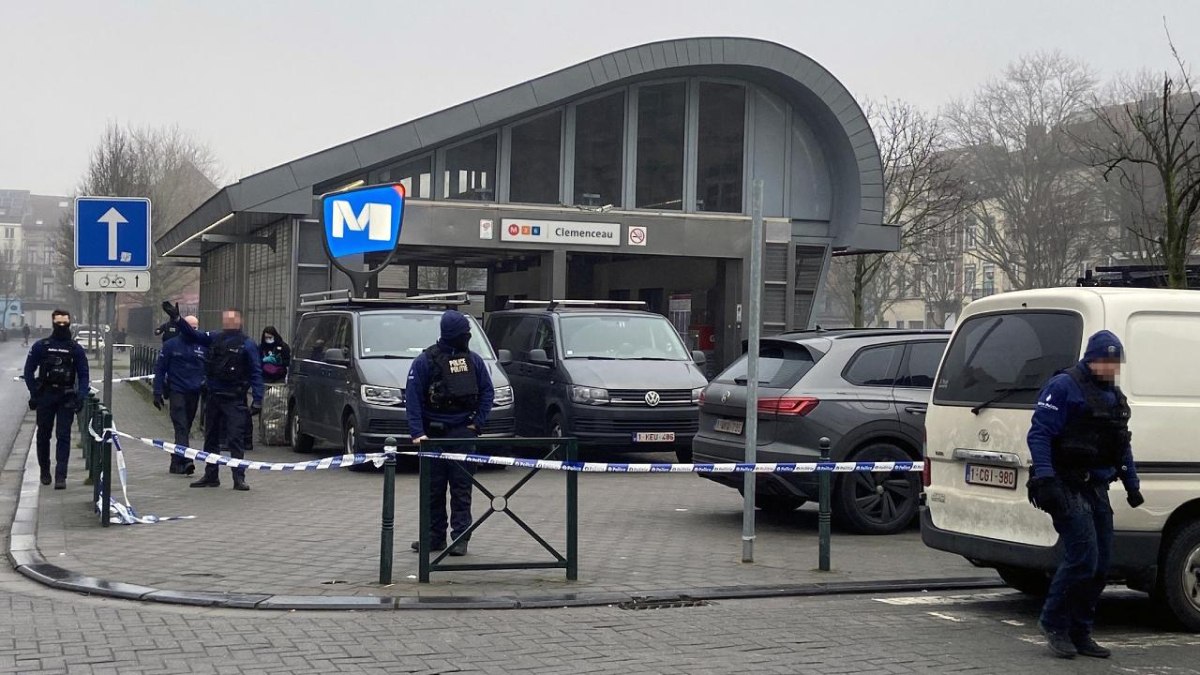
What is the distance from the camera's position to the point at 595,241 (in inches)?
1073

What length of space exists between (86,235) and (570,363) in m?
6.15

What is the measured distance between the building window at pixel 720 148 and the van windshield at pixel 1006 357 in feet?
66.2

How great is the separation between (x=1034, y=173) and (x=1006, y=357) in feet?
164

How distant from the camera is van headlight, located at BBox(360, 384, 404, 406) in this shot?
15695mm

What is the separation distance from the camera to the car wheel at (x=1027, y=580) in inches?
348

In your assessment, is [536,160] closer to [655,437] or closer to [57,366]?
[655,437]

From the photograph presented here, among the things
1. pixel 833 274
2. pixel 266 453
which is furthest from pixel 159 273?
pixel 266 453

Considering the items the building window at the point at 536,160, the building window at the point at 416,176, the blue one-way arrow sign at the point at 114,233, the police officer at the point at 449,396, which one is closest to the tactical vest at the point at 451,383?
the police officer at the point at 449,396

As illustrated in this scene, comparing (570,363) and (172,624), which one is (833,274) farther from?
(172,624)

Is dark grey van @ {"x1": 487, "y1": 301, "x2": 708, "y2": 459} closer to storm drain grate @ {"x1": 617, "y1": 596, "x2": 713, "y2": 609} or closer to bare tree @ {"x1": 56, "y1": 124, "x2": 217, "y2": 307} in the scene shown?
storm drain grate @ {"x1": 617, "y1": 596, "x2": 713, "y2": 609}

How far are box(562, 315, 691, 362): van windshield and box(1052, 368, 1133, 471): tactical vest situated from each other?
33.9 feet

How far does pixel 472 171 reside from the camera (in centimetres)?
2703

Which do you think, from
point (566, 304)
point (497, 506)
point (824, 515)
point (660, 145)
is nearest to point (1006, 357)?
point (824, 515)

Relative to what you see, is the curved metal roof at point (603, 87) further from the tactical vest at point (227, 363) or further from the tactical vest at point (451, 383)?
the tactical vest at point (451, 383)
